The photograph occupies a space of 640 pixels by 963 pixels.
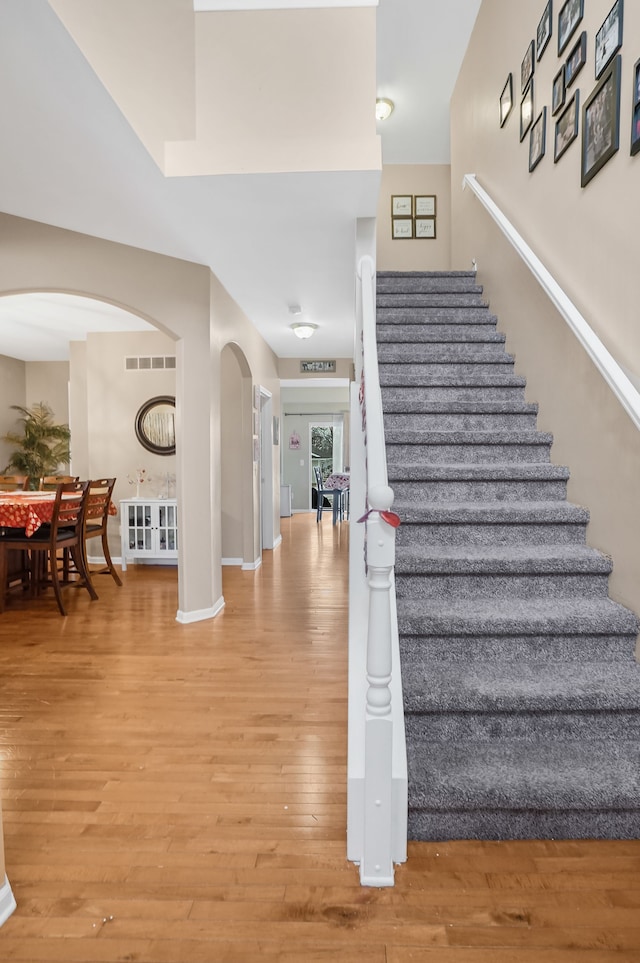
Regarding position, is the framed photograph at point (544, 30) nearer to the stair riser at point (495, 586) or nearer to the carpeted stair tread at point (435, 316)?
the carpeted stair tread at point (435, 316)

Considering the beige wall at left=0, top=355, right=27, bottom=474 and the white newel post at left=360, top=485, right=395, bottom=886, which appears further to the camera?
the beige wall at left=0, top=355, right=27, bottom=474

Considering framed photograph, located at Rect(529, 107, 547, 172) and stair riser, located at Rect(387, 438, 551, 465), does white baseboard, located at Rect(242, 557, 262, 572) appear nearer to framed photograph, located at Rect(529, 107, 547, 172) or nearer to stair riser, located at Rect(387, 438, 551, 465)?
stair riser, located at Rect(387, 438, 551, 465)

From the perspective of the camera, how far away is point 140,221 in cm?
367

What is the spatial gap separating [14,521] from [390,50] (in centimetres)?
578

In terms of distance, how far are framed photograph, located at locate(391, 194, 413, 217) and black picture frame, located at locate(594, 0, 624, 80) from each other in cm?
527

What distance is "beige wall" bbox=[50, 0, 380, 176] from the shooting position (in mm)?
3080

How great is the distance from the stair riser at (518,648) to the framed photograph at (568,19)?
9.07ft

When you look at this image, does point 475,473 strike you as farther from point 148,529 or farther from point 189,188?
point 148,529

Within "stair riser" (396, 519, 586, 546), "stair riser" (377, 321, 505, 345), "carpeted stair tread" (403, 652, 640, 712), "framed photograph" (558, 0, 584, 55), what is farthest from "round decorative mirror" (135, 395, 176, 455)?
"carpeted stair tread" (403, 652, 640, 712)

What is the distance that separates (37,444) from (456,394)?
25.3ft

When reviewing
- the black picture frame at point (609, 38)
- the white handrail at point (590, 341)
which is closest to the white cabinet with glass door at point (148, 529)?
the white handrail at point (590, 341)

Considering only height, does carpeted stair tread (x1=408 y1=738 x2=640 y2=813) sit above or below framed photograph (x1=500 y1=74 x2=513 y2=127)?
below

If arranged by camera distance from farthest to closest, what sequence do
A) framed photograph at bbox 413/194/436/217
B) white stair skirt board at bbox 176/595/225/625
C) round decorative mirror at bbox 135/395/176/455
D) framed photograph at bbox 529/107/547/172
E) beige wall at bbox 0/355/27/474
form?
beige wall at bbox 0/355/27/474, framed photograph at bbox 413/194/436/217, round decorative mirror at bbox 135/395/176/455, white stair skirt board at bbox 176/595/225/625, framed photograph at bbox 529/107/547/172

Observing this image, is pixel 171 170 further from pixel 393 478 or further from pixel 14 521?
pixel 14 521
